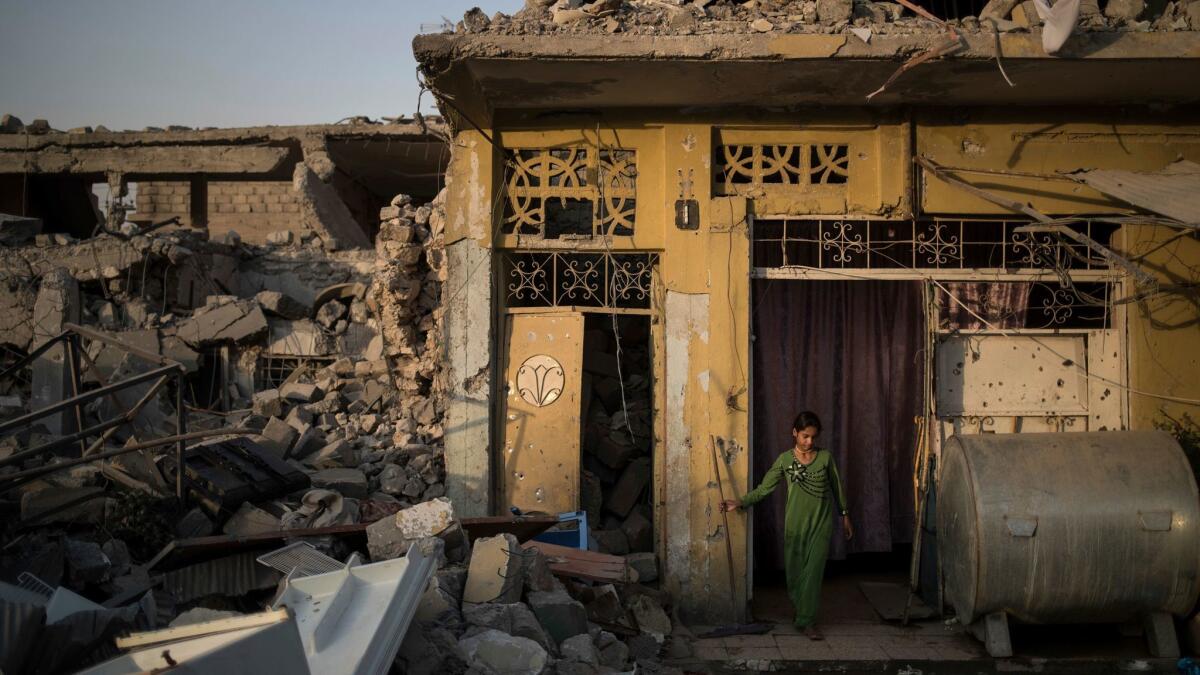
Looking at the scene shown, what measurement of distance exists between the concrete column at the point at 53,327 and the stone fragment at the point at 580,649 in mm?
8453

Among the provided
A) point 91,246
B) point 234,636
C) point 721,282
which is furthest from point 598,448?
point 91,246

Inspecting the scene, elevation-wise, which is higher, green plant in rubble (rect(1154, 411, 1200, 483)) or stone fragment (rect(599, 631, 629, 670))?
green plant in rubble (rect(1154, 411, 1200, 483))

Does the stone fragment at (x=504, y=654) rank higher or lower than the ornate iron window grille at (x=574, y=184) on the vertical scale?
lower

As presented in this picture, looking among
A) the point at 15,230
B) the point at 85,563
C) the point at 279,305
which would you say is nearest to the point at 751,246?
the point at 85,563

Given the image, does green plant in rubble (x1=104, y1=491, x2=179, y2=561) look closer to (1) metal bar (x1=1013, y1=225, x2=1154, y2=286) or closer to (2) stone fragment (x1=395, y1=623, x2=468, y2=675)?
(2) stone fragment (x1=395, y1=623, x2=468, y2=675)

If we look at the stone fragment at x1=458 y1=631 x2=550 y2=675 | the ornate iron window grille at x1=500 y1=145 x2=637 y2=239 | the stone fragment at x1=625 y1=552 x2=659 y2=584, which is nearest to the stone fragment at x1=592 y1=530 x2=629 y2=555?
the stone fragment at x1=625 y1=552 x2=659 y2=584

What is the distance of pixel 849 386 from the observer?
27.5ft

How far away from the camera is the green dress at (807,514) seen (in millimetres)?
6660

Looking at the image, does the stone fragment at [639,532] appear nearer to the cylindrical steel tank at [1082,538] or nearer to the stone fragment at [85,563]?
the cylindrical steel tank at [1082,538]

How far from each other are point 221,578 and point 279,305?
7.69 metres

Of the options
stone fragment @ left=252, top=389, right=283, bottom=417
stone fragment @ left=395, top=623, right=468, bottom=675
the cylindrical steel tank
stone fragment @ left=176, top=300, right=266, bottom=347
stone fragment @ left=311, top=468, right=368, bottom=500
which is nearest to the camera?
stone fragment @ left=395, top=623, right=468, bottom=675

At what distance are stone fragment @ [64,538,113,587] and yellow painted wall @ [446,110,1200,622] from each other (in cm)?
316

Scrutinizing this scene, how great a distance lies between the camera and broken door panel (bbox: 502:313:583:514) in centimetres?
712

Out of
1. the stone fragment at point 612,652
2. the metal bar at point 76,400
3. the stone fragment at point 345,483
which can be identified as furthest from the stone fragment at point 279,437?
the stone fragment at point 612,652
